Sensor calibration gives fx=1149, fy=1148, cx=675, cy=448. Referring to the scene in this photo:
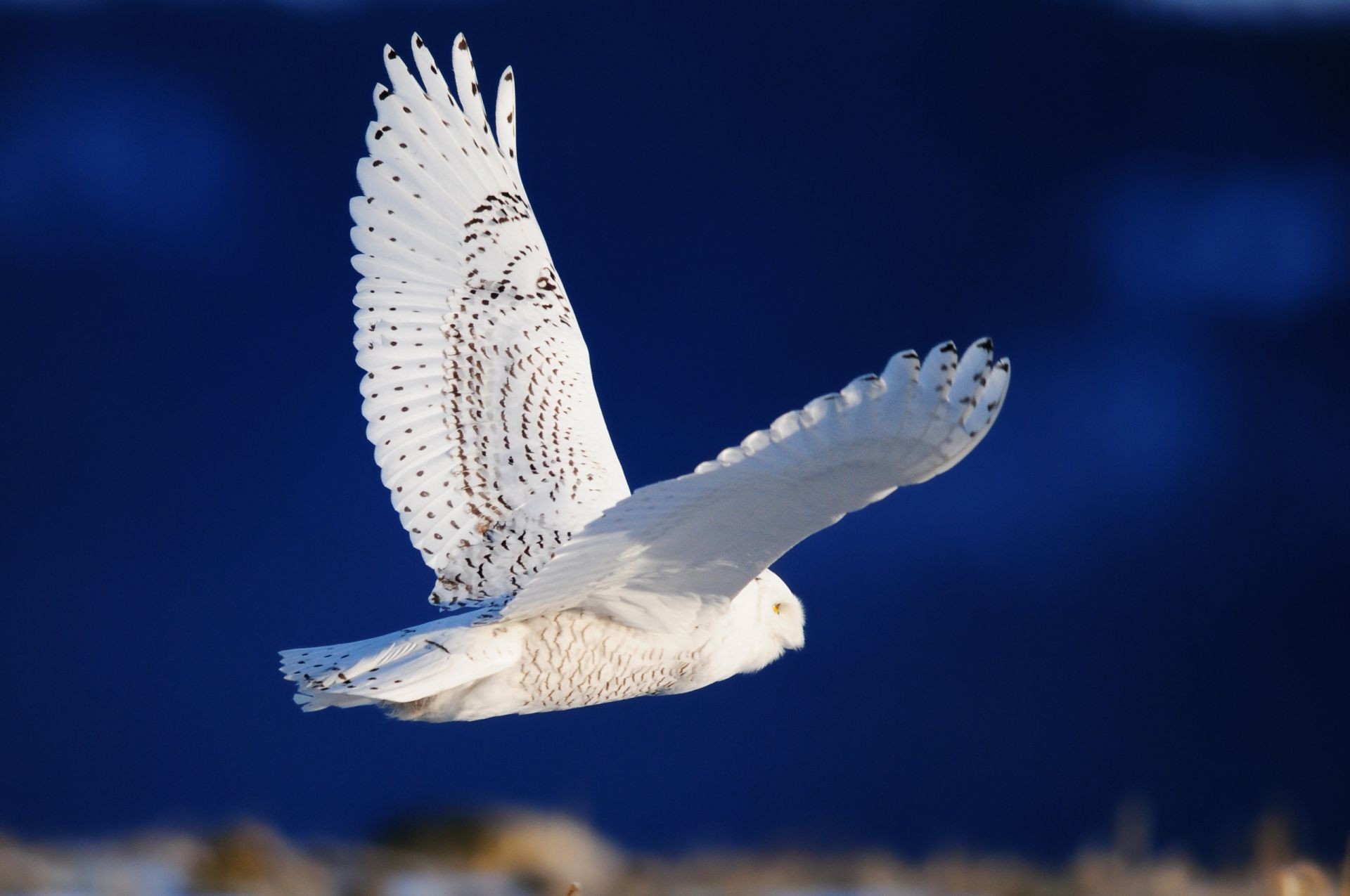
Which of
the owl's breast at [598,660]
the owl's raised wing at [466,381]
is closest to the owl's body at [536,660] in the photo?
the owl's breast at [598,660]

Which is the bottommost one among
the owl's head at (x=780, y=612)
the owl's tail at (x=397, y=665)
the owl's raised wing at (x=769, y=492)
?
the owl's head at (x=780, y=612)

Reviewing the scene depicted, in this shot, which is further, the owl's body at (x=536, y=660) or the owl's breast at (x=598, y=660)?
the owl's breast at (x=598, y=660)

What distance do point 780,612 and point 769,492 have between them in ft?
2.79

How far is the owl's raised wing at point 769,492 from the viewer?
4.63ft

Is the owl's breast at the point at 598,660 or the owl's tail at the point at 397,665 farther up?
the owl's tail at the point at 397,665

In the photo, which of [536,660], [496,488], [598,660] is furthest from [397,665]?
[496,488]

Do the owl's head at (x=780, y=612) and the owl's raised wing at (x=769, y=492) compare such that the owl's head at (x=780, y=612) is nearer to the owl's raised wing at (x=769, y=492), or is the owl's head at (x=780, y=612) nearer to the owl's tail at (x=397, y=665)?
the owl's raised wing at (x=769, y=492)

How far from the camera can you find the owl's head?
242cm

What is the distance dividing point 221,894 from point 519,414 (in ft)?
5.67

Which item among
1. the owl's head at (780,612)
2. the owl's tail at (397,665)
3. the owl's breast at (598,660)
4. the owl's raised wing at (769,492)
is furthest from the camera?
the owl's head at (780,612)

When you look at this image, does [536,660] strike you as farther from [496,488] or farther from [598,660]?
[496,488]

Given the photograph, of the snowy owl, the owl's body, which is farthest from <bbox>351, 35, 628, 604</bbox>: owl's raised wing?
the owl's body

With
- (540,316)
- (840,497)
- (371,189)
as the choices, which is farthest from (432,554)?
(840,497)

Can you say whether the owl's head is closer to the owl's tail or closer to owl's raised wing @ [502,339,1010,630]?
owl's raised wing @ [502,339,1010,630]
